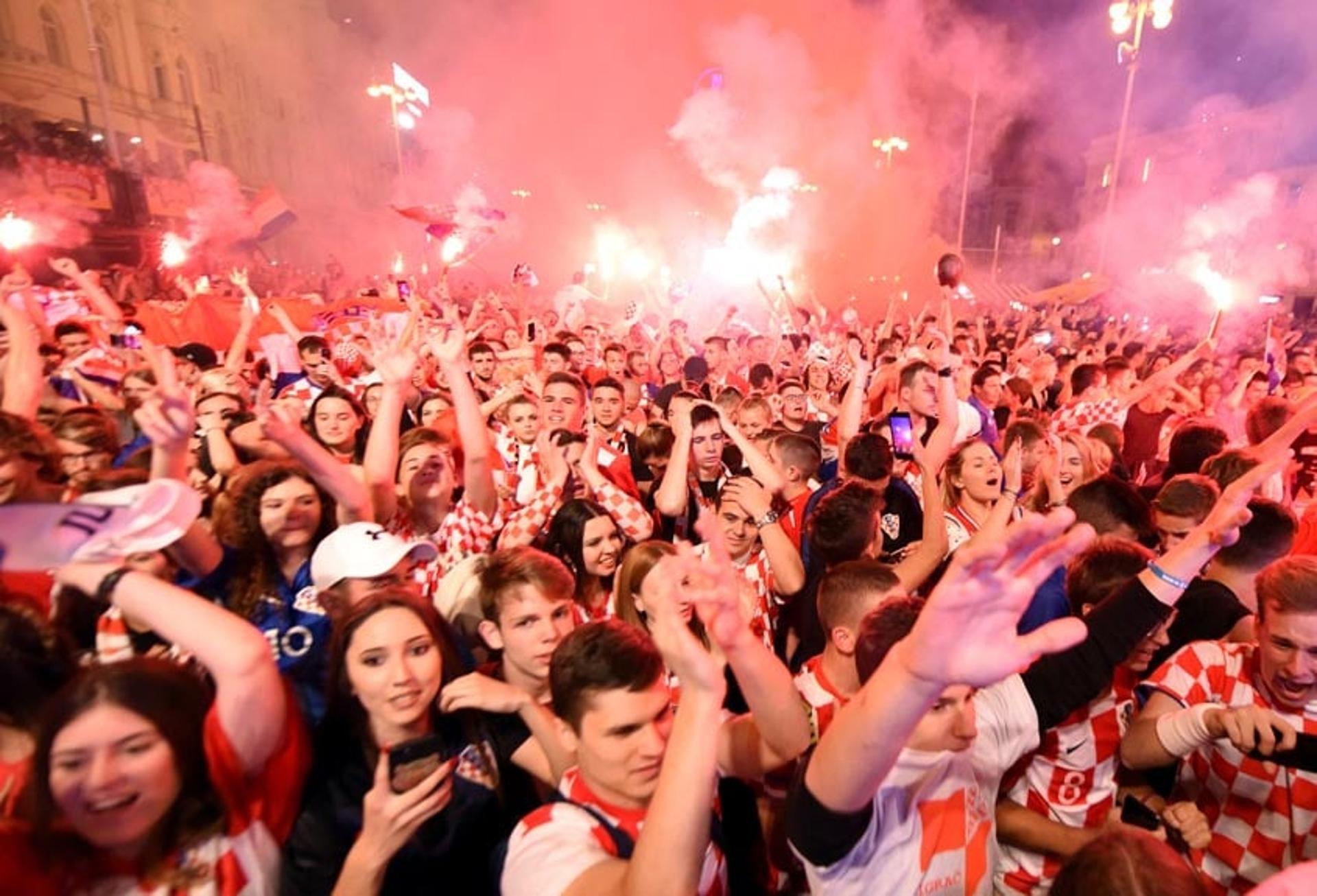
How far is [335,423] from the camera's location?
434cm

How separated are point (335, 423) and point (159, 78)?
34688 mm

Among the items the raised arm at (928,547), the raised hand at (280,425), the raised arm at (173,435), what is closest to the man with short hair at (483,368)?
the raised hand at (280,425)

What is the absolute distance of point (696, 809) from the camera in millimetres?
1460

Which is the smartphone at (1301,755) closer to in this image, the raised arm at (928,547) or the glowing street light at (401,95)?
the raised arm at (928,547)

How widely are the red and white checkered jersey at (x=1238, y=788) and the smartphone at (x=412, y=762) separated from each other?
225 centimetres

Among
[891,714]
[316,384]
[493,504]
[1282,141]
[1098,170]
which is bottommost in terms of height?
[891,714]

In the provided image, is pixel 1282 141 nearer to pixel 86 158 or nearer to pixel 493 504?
pixel 493 504

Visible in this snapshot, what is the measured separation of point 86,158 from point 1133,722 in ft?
74.8

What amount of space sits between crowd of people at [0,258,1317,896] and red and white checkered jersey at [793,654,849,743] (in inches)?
0.6

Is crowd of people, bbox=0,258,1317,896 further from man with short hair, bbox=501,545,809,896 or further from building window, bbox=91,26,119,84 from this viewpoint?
building window, bbox=91,26,119,84

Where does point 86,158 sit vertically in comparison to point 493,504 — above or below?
above

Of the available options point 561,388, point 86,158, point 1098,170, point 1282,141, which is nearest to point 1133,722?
point 561,388

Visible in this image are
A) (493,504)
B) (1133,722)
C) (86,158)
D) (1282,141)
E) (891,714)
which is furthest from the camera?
(1282,141)

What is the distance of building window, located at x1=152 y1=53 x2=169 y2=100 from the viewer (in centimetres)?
2884
